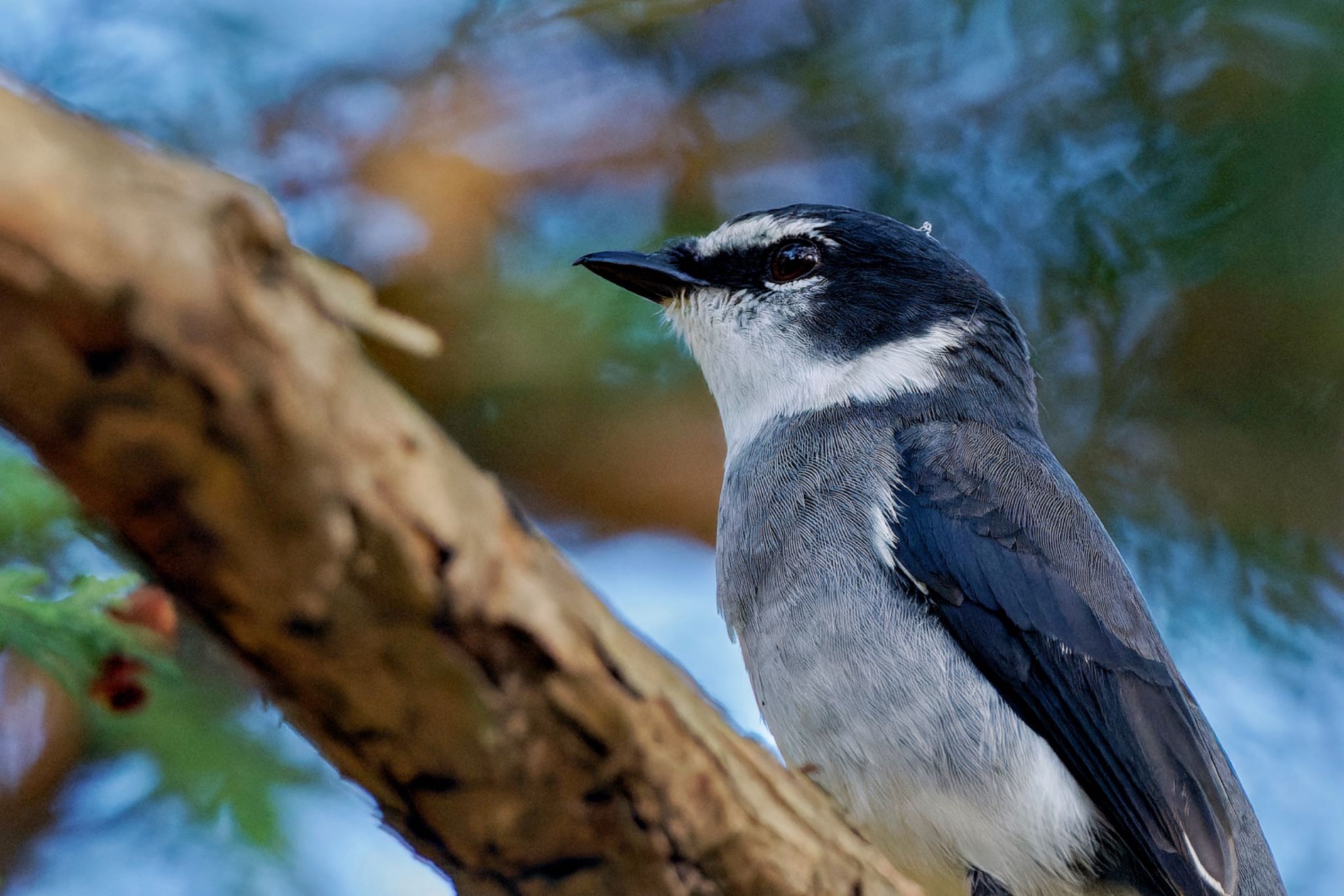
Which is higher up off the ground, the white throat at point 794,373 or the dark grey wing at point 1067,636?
the white throat at point 794,373

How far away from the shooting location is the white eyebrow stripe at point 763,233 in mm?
4270

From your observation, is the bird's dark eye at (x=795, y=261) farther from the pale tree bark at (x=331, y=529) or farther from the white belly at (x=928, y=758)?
the pale tree bark at (x=331, y=529)

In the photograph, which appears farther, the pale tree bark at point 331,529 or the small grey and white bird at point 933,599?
the small grey and white bird at point 933,599

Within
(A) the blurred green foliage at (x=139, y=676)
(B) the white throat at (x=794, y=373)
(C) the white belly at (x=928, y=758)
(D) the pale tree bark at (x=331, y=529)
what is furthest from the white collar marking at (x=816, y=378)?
(D) the pale tree bark at (x=331, y=529)

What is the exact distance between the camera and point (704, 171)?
5.76 meters

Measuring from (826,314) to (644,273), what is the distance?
622 mm

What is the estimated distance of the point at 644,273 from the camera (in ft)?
14.1

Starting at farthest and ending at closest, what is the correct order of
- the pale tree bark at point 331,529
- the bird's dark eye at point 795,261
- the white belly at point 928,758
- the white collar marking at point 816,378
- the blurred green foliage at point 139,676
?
the bird's dark eye at point 795,261
the white collar marking at point 816,378
the white belly at point 928,758
the blurred green foliage at point 139,676
the pale tree bark at point 331,529

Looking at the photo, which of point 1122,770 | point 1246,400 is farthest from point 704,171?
point 1122,770

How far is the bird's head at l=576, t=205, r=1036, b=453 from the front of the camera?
4129mm

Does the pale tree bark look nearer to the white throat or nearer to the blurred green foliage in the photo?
the blurred green foliage

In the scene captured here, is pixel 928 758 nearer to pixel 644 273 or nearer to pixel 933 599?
pixel 933 599

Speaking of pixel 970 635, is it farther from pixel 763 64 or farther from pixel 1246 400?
pixel 763 64

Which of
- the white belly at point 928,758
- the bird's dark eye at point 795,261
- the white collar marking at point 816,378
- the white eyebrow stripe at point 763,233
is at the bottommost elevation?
the white belly at point 928,758
